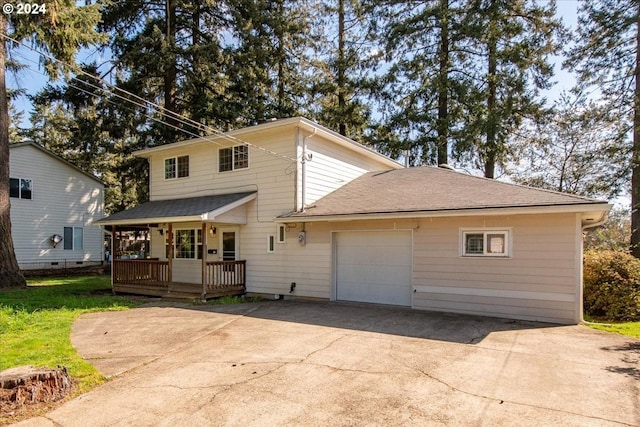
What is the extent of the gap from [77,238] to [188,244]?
1205 cm

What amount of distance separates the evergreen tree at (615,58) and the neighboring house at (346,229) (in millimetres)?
7659

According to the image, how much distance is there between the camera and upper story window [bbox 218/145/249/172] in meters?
12.5

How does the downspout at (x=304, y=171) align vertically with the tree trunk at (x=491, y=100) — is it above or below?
below

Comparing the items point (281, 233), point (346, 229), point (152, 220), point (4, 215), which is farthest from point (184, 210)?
point (4, 215)

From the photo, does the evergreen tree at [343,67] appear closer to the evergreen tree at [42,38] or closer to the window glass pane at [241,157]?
the window glass pane at [241,157]

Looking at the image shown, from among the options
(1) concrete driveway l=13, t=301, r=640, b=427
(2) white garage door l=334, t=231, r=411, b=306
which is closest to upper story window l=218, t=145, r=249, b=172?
(2) white garage door l=334, t=231, r=411, b=306

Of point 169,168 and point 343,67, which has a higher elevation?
point 343,67

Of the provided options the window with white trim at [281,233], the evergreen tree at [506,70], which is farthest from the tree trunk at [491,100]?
the window with white trim at [281,233]

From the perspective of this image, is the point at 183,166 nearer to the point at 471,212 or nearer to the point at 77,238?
the point at 471,212

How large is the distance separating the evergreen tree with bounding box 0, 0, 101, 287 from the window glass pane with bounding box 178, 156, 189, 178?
453 cm

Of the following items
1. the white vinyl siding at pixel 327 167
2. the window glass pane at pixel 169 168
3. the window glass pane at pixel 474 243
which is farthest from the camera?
the window glass pane at pixel 169 168

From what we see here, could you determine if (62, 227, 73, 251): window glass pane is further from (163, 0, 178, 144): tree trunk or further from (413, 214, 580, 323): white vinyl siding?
(413, 214, 580, 323): white vinyl siding

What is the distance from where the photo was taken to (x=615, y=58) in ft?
51.8

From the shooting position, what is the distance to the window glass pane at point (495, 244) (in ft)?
28.1
